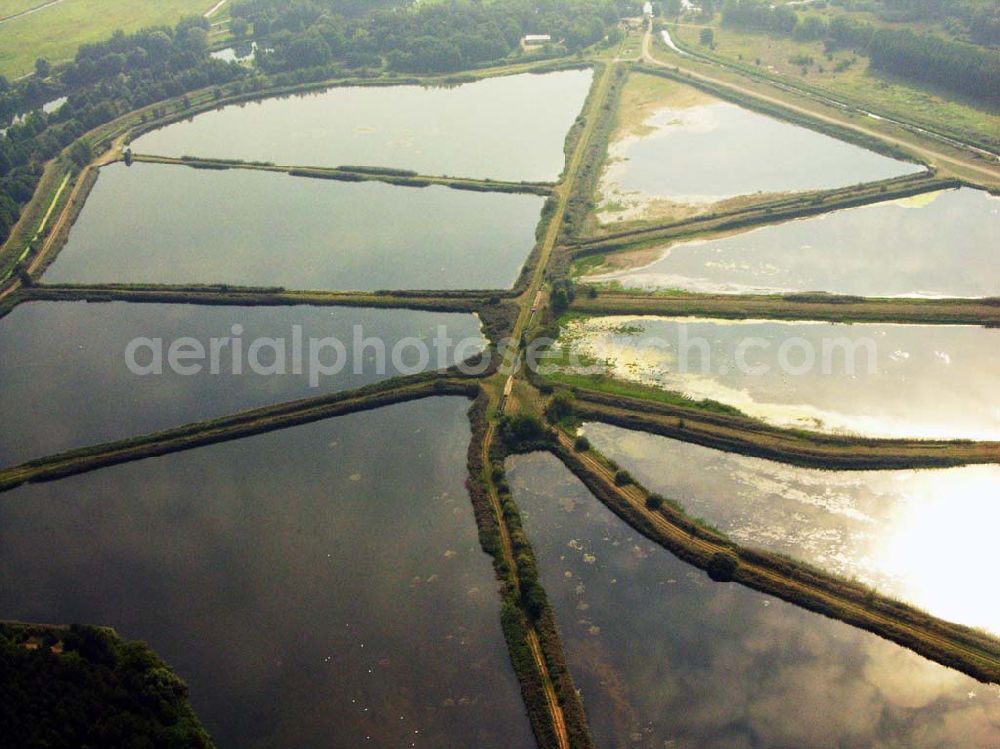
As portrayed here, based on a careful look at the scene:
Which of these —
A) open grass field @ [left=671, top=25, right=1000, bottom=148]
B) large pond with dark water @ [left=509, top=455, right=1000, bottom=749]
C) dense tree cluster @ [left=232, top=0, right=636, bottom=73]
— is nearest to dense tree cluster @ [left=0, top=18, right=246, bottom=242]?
dense tree cluster @ [left=232, top=0, right=636, bottom=73]

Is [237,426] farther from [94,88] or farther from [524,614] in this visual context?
[94,88]

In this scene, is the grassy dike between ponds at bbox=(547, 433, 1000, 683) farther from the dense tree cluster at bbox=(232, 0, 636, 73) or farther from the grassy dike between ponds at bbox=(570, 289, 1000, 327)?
the dense tree cluster at bbox=(232, 0, 636, 73)

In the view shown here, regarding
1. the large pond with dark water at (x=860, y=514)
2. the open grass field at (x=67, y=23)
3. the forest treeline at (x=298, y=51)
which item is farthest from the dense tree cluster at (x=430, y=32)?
the large pond with dark water at (x=860, y=514)

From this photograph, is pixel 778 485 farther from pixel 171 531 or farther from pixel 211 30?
pixel 211 30

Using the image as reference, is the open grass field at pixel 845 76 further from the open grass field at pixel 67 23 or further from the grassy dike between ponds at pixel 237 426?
the open grass field at pixel 67 23

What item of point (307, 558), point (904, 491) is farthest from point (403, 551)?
point (904, 491)
